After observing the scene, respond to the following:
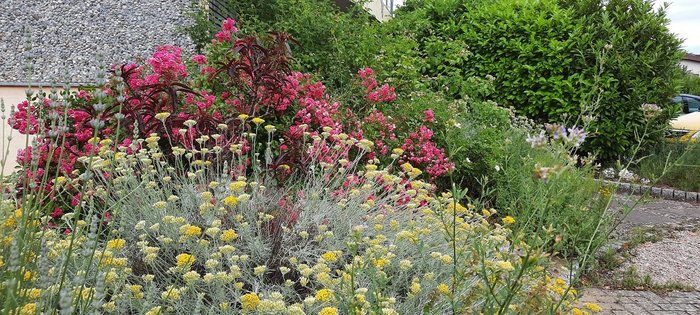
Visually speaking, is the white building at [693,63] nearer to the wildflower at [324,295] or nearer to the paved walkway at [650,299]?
the paved walkway at [650,299]

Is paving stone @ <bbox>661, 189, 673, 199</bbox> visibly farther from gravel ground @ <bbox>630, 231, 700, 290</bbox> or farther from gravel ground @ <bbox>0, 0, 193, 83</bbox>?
gravel ground @ <bbox>0, 0, 193, 83</bbox>

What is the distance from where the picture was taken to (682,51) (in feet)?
33.8

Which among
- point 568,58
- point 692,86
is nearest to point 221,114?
point 568,58

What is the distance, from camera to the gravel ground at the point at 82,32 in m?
8.84

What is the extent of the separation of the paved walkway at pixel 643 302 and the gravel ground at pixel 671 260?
29 cm

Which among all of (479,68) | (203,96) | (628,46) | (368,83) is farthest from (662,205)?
(203,96)

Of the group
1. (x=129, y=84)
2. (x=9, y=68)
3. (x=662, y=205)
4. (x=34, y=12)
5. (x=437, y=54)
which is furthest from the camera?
(x=437, y=54)

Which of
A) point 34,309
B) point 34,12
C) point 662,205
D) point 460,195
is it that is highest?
point 34,12

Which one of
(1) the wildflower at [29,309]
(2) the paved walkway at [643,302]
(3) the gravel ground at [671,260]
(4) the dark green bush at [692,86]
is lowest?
(2) the paved walkway at [643,302]

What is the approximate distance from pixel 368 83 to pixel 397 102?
0.69 meters

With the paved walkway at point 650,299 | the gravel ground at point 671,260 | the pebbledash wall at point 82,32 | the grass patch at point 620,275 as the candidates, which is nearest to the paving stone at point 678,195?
the gravel ground at point 671,260

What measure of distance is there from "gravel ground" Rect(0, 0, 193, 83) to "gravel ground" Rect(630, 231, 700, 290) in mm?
6016

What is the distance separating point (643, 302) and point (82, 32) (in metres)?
8.26

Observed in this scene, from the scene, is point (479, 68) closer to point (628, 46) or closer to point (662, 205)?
point (628, 46)
